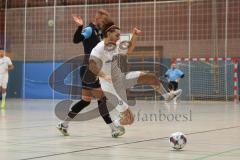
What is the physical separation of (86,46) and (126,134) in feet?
5.46

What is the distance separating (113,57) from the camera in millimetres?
8641

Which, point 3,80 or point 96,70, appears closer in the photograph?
point 96,70

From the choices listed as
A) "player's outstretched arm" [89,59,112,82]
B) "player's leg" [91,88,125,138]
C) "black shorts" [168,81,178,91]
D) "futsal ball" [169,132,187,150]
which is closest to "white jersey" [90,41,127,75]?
"player's outstretched arm" [89,59,112,82]

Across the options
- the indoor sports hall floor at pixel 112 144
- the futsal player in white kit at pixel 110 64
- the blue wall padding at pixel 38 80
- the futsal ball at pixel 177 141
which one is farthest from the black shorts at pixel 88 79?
the blue wall padding at pixel 38 80

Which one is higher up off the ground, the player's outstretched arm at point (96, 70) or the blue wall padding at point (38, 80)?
the player's outstretched arm at point (96, 70)

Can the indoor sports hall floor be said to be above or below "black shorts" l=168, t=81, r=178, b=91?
above

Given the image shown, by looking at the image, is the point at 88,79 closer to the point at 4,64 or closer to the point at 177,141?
the point at 177,141

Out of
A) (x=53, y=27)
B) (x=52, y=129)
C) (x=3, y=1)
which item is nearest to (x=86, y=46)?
(x=52, y=129)

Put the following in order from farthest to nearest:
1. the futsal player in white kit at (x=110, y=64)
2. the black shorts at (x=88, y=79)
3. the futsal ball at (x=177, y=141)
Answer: the black shorts at (x=88, y=79), the futsal player in white kit at (x=110, y=64), the futsal ball at (x=177, y=141)

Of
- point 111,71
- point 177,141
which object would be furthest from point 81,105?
point 177,141

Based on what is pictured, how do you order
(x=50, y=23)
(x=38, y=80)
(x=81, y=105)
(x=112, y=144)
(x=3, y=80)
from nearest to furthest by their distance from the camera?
(x=112, y=144) < (x=81, y=105) < (x=3, y=80) < (x=50, y=23) < (x=38, y=80)

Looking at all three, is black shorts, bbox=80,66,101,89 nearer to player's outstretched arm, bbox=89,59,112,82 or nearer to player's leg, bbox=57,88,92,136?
player's leg, bbox=57,88,92,136

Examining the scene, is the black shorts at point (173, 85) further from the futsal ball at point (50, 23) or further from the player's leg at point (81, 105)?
the player's leg at point (81, 105)

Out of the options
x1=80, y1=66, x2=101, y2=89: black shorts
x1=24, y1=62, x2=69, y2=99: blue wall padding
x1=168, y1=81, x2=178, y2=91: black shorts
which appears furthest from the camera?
x1=24, y1=62, x2=69, y2=99: blue wall padding
